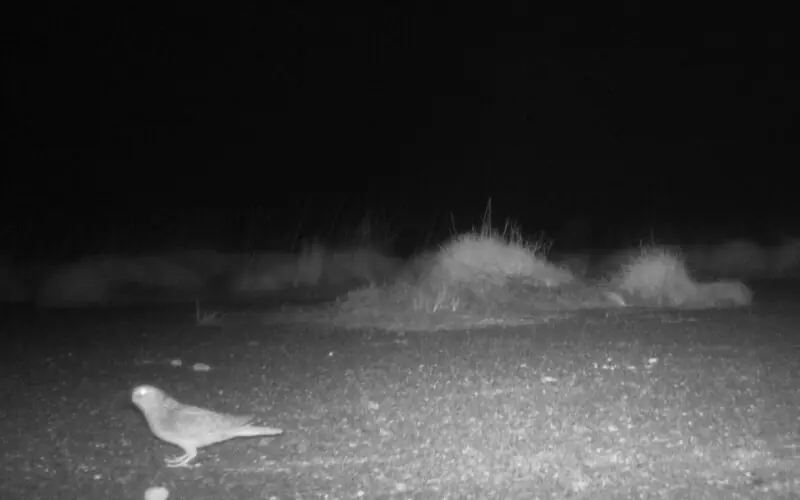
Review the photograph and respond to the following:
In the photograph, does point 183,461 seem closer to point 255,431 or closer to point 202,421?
point 202,421

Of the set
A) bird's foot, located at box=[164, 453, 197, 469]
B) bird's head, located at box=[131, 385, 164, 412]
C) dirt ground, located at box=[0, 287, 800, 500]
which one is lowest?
bird's foot, located at box=[164, 453, 197, 469]

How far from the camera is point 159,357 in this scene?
9055mm

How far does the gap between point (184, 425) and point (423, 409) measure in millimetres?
2029

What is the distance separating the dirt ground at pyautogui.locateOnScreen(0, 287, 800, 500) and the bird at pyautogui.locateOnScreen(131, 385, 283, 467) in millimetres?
160

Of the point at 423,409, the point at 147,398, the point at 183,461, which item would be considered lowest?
the point at 183,461

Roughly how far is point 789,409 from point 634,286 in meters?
6.95

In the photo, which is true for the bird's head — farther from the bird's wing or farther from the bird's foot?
the bird's foot

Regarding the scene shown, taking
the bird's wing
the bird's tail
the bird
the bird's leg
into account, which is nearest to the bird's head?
the bird

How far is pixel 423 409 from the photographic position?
21.9ft

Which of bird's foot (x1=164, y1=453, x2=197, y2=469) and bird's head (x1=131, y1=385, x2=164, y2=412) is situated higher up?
bird's head (x1=131, y1=385, x2=164, y2=412)

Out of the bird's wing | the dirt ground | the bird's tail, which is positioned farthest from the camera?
the bird's wing

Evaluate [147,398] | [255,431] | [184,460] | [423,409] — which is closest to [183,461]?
[184,460]

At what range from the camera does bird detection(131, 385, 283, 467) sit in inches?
205

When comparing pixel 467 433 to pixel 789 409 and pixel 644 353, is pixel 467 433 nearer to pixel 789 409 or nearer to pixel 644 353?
pixel 789 409
